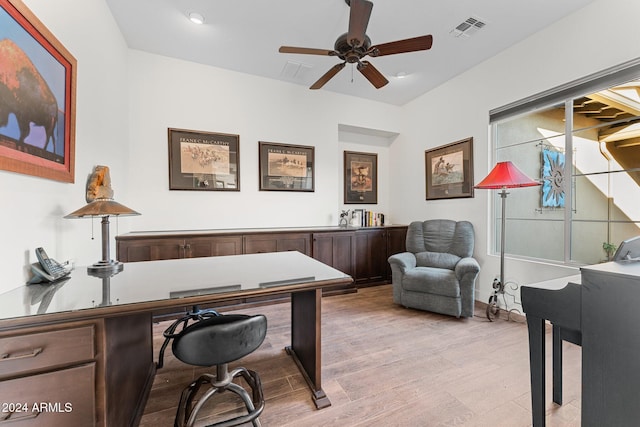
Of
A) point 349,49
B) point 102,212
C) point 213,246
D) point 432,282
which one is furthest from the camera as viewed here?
point 213,246

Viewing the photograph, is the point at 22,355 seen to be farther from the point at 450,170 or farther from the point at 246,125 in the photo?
the point at 450,170

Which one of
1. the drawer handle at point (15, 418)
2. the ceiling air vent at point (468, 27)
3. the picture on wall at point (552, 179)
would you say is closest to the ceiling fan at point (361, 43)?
the ceiling air vent at point (468, 27)

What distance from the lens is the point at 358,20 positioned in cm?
197

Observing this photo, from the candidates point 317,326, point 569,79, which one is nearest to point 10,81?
point 317,326

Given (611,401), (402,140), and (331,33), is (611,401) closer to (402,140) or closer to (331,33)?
(331,33)

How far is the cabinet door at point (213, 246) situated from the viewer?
9.56ft

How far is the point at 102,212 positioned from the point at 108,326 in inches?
30.5

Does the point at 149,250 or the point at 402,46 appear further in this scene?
the point at 149,250

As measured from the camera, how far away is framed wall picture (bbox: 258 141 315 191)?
371 centimetres

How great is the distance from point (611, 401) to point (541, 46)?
3260mm

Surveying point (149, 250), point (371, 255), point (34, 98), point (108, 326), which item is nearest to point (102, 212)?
point (34, 98)

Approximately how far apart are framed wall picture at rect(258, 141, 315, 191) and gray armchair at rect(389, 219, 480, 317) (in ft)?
5.80

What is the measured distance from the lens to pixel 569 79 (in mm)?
2488

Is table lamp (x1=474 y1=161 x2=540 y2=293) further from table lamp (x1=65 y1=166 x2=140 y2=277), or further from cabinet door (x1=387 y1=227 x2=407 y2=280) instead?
table lamp (x1=65 y1=166 x2=140 y2=277)
